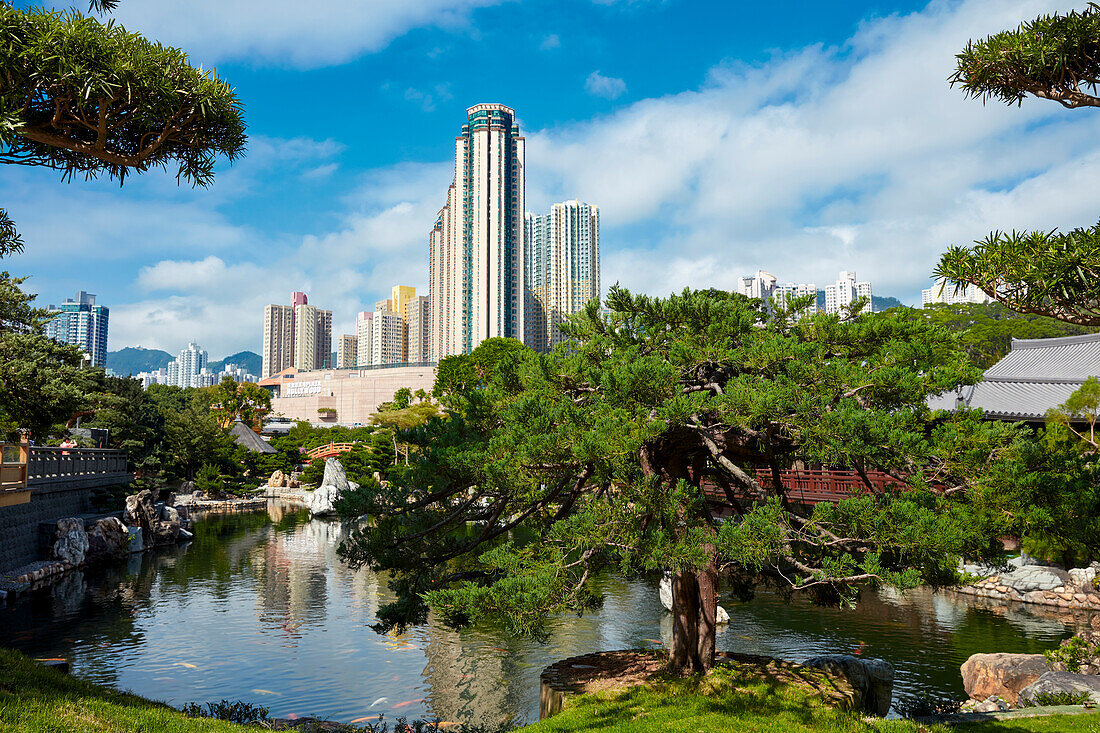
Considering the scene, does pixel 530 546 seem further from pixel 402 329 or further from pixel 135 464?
pixel 402 329

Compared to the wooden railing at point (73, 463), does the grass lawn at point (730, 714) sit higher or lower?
lower

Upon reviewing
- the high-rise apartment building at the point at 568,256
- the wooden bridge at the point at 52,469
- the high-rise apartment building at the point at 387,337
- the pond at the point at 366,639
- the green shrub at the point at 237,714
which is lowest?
the pond at the point at 366,639

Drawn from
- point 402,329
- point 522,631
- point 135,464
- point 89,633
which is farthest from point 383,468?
point 402,329

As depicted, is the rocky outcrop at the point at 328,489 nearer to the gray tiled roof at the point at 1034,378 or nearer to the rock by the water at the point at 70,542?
the rock by the water at the point at 70,542

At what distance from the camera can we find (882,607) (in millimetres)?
16266

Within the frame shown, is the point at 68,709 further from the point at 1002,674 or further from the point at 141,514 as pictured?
the point at 141,514

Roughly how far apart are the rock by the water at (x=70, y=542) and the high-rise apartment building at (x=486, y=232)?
66308 mm

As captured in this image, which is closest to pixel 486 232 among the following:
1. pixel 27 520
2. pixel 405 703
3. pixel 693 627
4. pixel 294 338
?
pixel 27 520

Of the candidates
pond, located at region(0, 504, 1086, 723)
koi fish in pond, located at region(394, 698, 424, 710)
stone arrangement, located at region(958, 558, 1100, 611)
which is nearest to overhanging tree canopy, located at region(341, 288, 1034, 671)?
pond, located at region(0, 504, 1086, 723)

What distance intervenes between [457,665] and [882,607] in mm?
10621

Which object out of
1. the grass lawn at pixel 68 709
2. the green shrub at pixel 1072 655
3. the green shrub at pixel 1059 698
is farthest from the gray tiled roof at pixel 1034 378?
the grass lawn at pixel 68 709

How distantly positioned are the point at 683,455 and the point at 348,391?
4046 inches

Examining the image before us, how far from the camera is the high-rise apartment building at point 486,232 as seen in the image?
86000 mm

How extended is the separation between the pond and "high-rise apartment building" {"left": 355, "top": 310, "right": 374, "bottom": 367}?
417ft
